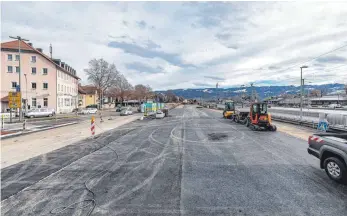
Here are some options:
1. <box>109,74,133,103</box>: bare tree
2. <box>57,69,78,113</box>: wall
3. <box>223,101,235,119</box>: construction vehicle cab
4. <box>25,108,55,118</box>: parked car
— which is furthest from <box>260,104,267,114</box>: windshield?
<box>109,74,133,103</box>: bare tree

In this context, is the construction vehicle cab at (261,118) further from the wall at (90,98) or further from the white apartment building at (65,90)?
the wall at (90,98)

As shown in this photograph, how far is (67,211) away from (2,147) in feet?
32.8

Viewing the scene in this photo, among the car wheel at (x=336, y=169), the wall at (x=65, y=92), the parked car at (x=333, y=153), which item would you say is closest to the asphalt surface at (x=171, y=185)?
the car wheel at (x=336, y=169)

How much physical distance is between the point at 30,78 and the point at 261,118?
48204 millimetres

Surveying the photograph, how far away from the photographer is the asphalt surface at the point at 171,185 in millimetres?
4168

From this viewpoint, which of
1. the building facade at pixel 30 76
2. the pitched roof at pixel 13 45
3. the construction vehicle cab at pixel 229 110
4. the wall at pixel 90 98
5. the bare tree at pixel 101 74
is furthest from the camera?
the wall at pixel 90 98

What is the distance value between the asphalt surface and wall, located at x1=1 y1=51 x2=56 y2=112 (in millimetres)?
41544

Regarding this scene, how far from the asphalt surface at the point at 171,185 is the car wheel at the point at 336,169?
191 millimetres

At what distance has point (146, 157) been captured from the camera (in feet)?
27.0

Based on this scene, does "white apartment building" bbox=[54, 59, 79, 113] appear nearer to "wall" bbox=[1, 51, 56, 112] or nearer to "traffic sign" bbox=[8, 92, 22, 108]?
"wall" bbox=[1, 51, 56, 112]

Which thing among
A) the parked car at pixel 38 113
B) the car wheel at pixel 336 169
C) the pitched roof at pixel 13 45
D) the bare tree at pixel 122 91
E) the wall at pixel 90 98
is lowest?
the car wheel at pixel 336 169

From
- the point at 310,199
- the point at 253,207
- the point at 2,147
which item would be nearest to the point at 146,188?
the point at 253,207

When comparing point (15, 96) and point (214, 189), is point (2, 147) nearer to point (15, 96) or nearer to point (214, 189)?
point (15, 96)

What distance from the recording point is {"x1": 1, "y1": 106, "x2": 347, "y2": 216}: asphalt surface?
4168 millimetres
